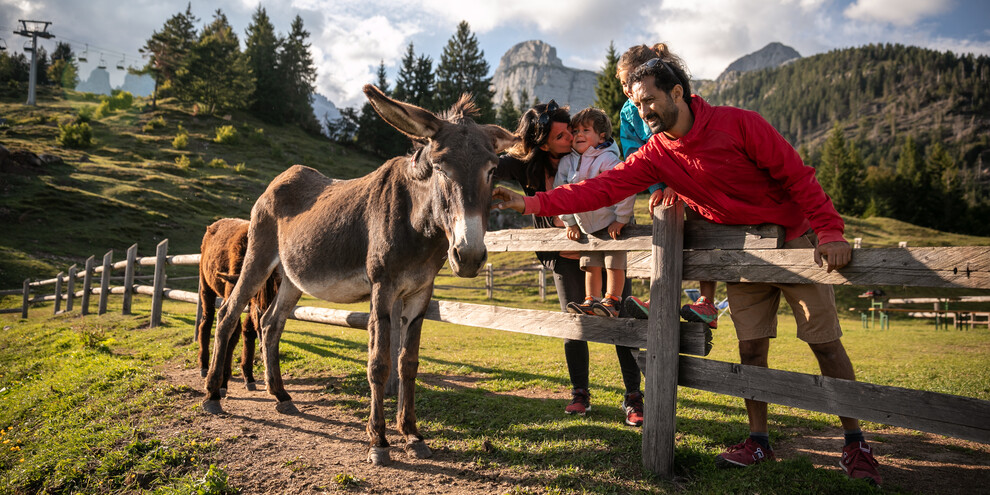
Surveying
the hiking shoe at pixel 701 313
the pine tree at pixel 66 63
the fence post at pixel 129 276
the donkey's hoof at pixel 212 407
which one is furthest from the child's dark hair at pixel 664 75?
A: the pine tree at pixel 66 63

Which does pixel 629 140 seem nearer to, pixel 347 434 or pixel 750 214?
pixel 750 214

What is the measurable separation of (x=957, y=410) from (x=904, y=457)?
169 cm

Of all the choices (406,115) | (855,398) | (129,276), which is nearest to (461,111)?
(406,115)

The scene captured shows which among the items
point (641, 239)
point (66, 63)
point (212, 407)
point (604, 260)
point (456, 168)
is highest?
point (66, 63)

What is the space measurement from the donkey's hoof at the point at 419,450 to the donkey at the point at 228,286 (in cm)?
313

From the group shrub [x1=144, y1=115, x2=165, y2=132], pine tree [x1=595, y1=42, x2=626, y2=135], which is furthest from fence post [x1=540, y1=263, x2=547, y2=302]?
shrub [x1=144, y1=115, x2=165, y2=132]

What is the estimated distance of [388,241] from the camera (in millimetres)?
4000

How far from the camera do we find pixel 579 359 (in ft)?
15.8

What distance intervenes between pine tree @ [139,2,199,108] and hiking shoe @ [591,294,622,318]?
2844 inches

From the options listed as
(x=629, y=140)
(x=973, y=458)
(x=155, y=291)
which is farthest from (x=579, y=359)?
(x=155, y=291)

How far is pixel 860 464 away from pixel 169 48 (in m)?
78.3

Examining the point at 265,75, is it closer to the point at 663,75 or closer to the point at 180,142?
the point at 180,142

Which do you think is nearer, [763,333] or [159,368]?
[763,333]

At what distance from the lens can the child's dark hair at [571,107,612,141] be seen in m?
4.52
